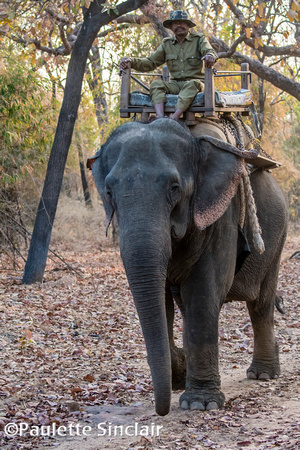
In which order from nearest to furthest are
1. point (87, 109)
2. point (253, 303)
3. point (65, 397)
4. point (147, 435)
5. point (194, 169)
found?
point (147, 435), point (194, 169), point (65, 397), point (253, 303), point (87, 109)

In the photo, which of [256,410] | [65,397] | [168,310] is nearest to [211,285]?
[168,310]

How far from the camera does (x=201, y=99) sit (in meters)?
5.52

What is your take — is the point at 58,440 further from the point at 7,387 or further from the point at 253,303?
the point at 253,303

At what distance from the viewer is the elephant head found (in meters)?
4.11

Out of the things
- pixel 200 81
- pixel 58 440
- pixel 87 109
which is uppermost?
pixel 87 109

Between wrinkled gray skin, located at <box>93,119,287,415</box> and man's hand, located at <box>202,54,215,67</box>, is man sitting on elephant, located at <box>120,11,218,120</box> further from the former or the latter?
wrinkled gray skin, located at <box>93,119,287,415</box>

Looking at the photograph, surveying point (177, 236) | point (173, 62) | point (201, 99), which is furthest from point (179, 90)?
point (177, 236)

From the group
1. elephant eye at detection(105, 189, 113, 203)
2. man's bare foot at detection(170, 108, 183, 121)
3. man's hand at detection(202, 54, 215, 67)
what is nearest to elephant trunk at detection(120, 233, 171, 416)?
elephant eye at detection(105, 189, 113, 203)

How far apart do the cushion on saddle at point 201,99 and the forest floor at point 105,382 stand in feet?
8.55

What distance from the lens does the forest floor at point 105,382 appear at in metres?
4.39

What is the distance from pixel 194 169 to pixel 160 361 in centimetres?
155

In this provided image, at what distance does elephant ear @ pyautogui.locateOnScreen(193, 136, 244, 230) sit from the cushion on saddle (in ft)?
2.18

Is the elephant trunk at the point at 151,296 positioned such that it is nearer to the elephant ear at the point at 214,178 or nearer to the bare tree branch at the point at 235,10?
the elephant ear at the point at 214,178

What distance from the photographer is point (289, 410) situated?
4.95 m
